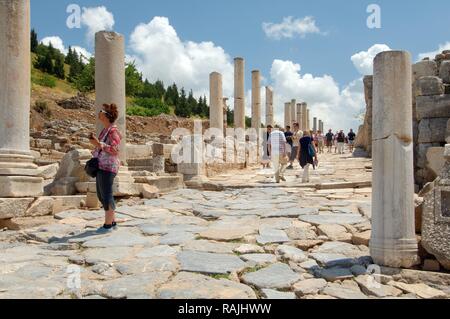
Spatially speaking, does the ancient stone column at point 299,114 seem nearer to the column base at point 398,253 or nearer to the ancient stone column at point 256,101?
the ancient stone column at point 256,101

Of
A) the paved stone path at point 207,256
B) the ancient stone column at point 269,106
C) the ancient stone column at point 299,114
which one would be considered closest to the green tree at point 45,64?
the ancient stone column at point 299,114

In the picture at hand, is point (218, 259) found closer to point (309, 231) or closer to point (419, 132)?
Answer: point (309, 231)

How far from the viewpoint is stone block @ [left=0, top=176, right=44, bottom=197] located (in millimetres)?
6590

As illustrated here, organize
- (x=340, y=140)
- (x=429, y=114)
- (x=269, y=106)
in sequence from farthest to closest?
(x=269, y=106) < (x=340, y=140) < (x=429, y=114)

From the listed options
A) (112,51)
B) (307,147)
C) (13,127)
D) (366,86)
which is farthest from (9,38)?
(366,86)

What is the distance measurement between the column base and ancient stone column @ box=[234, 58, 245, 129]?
20.5 m

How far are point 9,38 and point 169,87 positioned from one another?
66762mm

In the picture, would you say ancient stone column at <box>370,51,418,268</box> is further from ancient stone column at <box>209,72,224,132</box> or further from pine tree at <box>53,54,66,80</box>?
pine tree at <box>53,54,66,80</box>

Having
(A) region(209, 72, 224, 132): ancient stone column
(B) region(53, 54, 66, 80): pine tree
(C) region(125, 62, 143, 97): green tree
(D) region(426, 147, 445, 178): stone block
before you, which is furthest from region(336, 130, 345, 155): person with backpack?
(B) region(53, 54, 66, 80): pine tree

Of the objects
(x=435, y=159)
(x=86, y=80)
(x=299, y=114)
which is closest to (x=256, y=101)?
(x=299, y=114)

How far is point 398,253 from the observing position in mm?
4160

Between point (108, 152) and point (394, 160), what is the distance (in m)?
3.56

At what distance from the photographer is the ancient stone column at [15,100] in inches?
268

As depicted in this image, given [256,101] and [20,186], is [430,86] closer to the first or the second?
[20,186]
